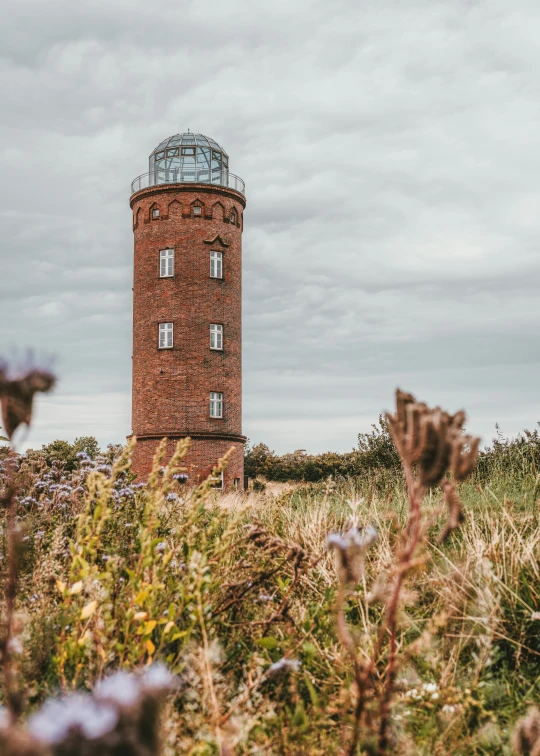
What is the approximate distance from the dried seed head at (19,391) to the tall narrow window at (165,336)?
86.7ft

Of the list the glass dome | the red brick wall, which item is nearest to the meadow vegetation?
the red brick wall

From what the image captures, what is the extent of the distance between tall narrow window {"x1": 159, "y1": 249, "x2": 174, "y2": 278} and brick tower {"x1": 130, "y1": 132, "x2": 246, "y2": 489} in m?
0.04

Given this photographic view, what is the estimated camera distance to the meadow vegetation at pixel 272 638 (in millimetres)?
1946

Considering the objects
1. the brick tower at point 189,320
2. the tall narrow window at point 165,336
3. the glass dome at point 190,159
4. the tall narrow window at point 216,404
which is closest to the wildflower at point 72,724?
the brick tower at point 189,320

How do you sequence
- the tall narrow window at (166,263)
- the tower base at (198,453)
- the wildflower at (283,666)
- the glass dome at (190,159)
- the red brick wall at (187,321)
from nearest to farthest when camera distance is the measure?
the wildflower at (283,666) < the tower base at (198,453) < the red brick wall at (187,321) < the tall narrow window at (166,263) < the glass dome at (190,159)

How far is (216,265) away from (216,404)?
5812 millimetres

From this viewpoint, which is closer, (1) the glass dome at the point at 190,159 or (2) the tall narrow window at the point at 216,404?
(2) the tall narrow window at the point at 216,404

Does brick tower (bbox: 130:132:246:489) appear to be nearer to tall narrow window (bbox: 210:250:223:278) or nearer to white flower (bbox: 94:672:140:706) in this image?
tall narrow window (bbox: 210:250:223:278)

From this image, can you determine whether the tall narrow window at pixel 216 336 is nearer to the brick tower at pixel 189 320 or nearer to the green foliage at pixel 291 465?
the brick tower at pixel 189 320

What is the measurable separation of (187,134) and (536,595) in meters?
30.6

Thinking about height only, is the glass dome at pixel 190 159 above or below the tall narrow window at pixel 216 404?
above

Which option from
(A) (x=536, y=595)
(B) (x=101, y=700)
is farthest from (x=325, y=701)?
(B) (x=101, y=700)

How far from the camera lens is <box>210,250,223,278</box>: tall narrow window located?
29.0 m

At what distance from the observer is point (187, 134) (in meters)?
31.9
